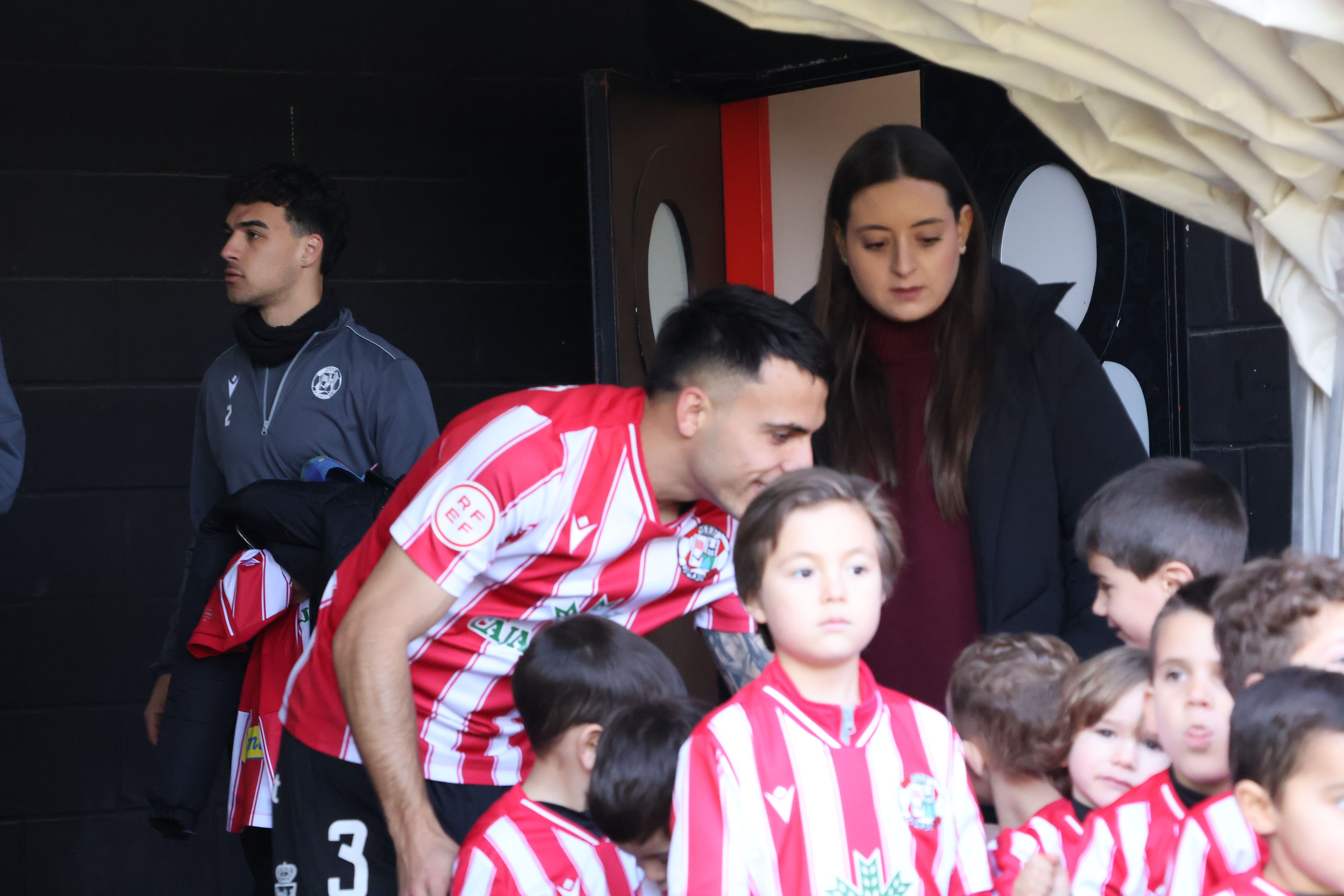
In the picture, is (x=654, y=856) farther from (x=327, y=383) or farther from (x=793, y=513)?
(x=327, y=383)

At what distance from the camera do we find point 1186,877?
3.70ft

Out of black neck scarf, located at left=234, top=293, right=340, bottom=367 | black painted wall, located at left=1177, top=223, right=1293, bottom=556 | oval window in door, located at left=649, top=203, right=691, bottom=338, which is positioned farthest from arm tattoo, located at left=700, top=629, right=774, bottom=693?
oval window in door, located at left=649, top=203, right=691, bottom=338

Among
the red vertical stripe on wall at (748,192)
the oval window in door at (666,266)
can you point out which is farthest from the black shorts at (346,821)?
the red vertical stripe on wall at (748,192)

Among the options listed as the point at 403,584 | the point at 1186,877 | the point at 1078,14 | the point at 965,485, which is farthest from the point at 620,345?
the point at 1186,877

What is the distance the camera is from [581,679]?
1.58 metres

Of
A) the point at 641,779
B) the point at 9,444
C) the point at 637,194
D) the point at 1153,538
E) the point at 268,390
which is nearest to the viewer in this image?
the point at 641,779

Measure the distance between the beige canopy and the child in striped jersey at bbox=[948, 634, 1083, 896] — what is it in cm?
32

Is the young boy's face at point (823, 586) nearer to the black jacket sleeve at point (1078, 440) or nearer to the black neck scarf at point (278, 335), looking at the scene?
the black jacket sleeve at point (1078, 440)

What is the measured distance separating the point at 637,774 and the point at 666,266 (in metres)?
2.35

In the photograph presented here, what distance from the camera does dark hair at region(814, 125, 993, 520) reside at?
6.35 feet

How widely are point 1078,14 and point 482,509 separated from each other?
86 cm

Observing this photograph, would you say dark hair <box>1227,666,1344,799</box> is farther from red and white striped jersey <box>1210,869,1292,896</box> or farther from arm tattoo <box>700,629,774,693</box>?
arm tattoo <box>700,629,774,693</box>

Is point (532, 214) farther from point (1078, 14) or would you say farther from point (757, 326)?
point (1078, 14)

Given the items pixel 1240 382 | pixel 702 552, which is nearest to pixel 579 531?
pixel 702 552
